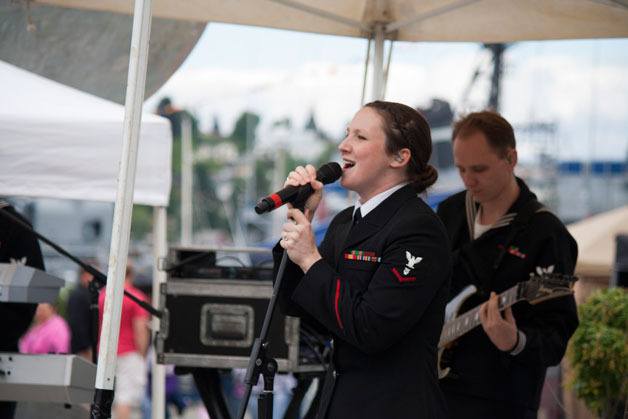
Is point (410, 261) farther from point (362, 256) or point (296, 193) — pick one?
point (296, 193)

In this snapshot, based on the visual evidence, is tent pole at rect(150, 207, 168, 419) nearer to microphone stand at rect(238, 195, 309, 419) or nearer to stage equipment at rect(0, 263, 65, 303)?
stage equipment at rect(0, 263, 65, 303)

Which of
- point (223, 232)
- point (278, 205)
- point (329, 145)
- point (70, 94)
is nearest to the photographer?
point (278, 205)

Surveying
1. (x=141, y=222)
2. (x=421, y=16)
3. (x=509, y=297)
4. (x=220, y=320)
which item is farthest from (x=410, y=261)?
(x=141, y=222)

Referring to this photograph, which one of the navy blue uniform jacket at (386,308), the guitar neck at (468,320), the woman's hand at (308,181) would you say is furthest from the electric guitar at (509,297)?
the woman's hand at (308,181)

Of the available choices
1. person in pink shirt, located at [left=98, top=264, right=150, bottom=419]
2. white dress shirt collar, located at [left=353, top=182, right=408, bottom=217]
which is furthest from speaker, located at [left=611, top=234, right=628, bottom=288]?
white dress shirt collar, located at [left=353, top=182, right=408, bottom=217]

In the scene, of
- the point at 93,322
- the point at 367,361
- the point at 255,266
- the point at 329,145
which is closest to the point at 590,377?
the point at 255,266

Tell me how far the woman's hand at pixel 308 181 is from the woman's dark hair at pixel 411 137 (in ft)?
0.77

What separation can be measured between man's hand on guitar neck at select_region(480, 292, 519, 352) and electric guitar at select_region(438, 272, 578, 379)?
1.4 inches

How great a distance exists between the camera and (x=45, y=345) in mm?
9719

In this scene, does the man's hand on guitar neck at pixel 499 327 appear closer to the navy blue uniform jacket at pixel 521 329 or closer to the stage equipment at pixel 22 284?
the navy blue uniform jacket at pixel 521 329

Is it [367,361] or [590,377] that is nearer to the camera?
[367,361]

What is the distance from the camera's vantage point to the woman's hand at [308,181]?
2.71m

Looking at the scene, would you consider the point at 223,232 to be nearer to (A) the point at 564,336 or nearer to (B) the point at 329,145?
(B) the point at 329,145

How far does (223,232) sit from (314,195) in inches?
2073
